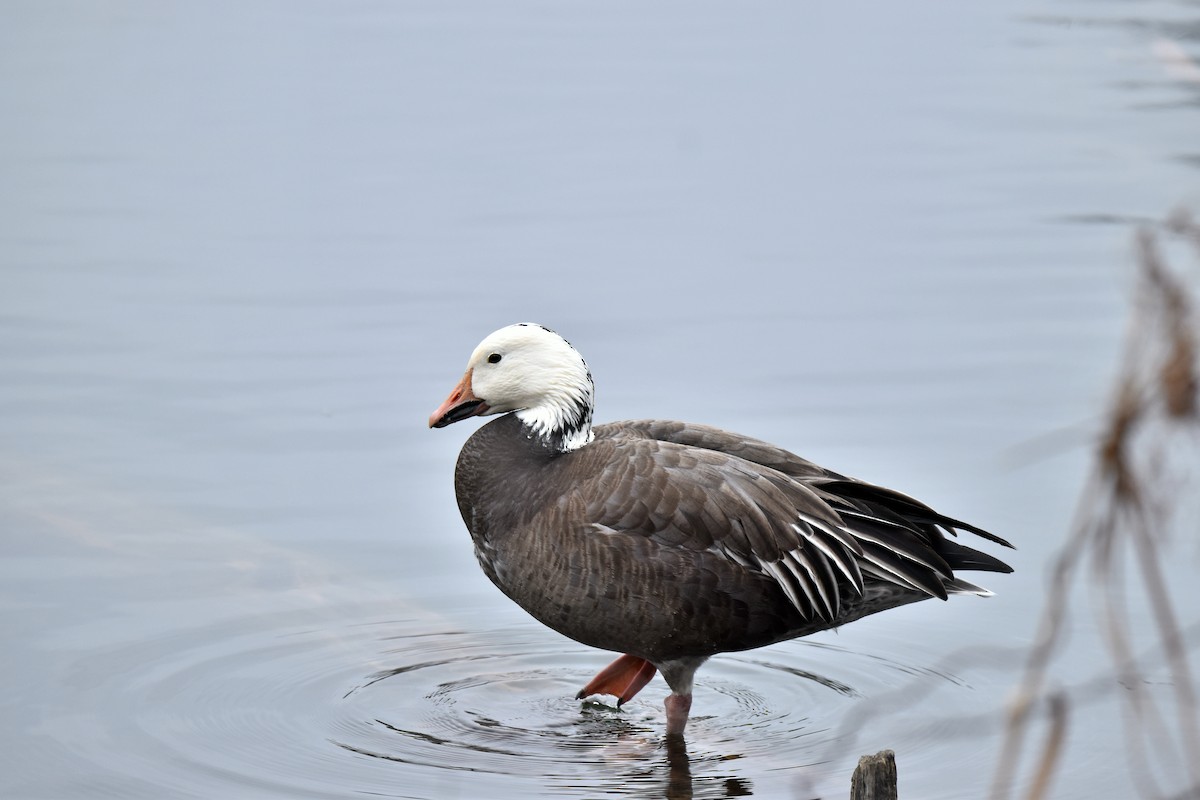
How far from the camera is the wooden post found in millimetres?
4617

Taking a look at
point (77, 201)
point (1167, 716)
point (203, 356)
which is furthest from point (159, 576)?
point (77, 201)

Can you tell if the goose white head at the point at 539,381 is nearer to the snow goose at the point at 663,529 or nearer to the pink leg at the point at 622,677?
the snow goose at the point at 663,529

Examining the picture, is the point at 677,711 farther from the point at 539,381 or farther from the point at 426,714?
the point at 539,381

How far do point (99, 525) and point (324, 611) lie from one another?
5.12ft

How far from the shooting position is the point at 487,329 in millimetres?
11375

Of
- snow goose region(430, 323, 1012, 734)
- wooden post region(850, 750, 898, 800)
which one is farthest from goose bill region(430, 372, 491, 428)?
wooden post region(850, 750, 898, 800)

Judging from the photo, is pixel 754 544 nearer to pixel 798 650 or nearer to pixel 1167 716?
pixel 798 650

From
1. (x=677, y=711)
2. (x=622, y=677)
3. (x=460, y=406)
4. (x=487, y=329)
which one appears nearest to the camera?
(x=677, y=711)

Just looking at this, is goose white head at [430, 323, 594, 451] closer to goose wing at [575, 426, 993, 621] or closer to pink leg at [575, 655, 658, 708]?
goose wing at [575, 426, 993, 621]

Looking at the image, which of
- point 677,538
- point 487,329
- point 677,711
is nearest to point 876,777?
point 677,538

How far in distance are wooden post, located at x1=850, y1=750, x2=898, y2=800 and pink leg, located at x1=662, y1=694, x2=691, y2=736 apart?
231 cm

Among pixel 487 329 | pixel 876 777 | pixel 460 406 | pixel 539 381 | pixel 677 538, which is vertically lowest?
pixel 876 777

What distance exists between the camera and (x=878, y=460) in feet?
30.7

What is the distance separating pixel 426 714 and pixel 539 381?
59.4 inches
